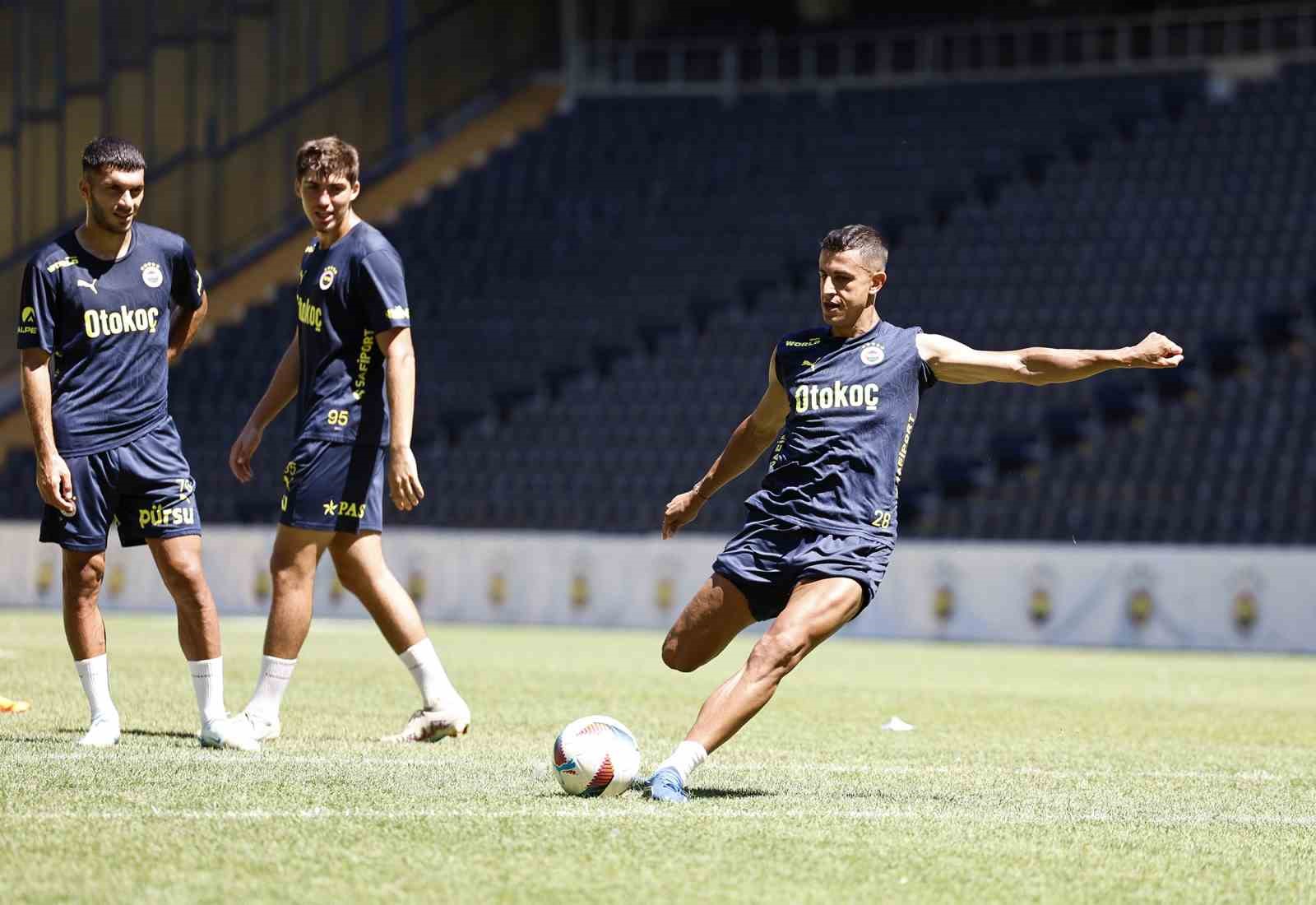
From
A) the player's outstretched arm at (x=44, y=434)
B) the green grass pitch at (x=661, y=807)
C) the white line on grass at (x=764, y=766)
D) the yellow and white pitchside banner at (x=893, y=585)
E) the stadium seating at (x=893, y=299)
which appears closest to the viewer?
the green grass pitch at (x=661, y=807)

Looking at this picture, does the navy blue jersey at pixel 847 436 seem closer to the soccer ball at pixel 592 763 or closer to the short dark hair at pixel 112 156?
the soccer ball at pixel 592 763

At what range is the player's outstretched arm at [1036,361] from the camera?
6.75 m

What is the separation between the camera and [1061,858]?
567 centimetres

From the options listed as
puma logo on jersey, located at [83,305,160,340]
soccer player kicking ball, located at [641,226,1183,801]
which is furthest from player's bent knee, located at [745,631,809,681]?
puma logo on jersey, located at [83,305,160,340]

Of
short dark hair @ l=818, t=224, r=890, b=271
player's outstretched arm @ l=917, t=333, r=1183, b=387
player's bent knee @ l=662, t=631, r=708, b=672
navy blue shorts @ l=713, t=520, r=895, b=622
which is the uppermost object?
short dark hair @ l=818, t=224, r=890, b=271

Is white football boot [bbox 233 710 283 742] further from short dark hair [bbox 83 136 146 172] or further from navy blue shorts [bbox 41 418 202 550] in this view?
short dark hair [bbox 83 136 146 172]

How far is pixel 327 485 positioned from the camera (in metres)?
7.92

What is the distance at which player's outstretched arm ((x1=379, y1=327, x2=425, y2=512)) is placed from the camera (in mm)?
7547

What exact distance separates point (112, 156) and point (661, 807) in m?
3.38

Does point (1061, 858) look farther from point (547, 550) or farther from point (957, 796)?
point (547, 550)

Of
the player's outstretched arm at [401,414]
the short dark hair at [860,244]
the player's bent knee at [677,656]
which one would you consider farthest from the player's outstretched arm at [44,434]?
the short dark hair at [860,244]

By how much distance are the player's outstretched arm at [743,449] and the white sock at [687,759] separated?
0.98 m

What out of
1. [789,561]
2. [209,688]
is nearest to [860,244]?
[789,561]

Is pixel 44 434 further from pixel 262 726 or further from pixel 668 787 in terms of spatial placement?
pixel 668 787
